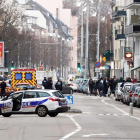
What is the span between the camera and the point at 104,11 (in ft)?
359

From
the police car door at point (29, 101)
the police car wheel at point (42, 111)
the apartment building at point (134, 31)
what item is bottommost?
the police car wheel at point (42, 111)

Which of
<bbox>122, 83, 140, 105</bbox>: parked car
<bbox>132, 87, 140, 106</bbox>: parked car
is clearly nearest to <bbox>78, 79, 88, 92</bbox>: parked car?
<bbox>122, 83, 140, 105</bbox>: parked car

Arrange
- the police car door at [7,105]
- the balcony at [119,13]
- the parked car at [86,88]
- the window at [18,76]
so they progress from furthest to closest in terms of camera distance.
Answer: the balcony at [119,13] → the parked car at [86,88] → the window at [18,76] → the police car door at [7,105]

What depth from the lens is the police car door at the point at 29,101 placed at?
26547mm

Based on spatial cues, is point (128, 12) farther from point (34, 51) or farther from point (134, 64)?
point (34, 51)

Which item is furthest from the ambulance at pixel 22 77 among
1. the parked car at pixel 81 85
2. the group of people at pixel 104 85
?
the parked car at pixel 81 85

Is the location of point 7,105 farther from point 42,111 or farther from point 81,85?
point 81,85

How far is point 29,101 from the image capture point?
26641 millimetres

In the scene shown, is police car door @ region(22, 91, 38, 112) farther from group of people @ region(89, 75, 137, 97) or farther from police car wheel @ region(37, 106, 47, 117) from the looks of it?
group of people @ region(89, 75, 137, 97)

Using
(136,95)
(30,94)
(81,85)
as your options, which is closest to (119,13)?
(81,85)

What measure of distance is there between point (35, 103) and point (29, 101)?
0.32m

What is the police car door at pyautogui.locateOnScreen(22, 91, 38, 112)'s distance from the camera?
26.5 metres

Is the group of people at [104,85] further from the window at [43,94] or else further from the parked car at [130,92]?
the window at [43,94]

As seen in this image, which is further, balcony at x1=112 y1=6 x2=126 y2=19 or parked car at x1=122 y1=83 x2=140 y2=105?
balcony at x1=112 y1=6 x2=126 y2=19
